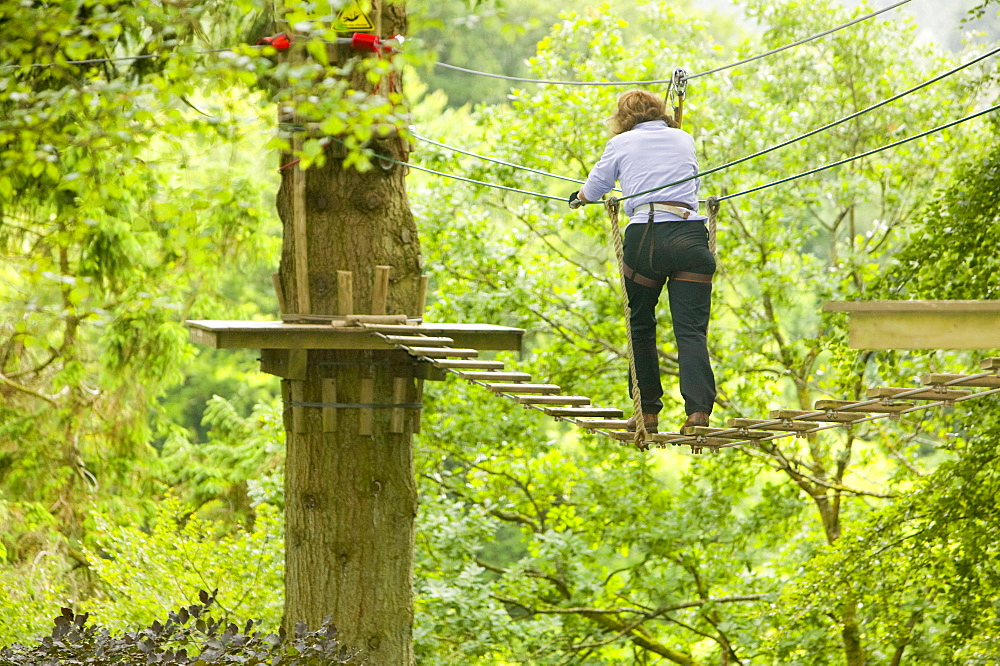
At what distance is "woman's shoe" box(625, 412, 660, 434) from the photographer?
3703 mm

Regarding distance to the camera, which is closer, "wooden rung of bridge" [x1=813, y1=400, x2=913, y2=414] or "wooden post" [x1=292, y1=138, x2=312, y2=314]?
"wooden rung of bridge" [x1=813, y1=400, x2=913, y2=414]

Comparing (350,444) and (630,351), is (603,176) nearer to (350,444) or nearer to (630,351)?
(630,351)

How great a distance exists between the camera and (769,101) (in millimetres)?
7723

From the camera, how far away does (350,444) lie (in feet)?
13.9

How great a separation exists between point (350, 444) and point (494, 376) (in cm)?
89

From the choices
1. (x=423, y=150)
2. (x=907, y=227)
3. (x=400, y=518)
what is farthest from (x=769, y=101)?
(x=400, y=518)

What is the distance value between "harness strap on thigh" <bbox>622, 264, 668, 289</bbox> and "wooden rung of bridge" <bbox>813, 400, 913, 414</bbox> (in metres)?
0.82

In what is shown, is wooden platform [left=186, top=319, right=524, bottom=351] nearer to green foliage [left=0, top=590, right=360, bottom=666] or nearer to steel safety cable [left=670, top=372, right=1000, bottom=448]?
green foliage [left=0, top=590, right=360, bottom=666]

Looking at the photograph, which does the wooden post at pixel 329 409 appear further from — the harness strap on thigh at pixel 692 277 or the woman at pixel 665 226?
the harness strap on thigh at pixel 692 277

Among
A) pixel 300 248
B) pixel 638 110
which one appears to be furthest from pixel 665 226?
pixel 300 248

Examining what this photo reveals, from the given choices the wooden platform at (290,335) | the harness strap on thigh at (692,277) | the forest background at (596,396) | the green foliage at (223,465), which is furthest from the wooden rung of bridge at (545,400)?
the green foliage at (223,465)

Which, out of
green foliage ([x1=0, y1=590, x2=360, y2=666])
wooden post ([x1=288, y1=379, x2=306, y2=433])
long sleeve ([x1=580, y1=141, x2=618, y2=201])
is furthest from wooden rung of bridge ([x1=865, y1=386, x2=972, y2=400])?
wooden post ([x1=288, y1=379, x2=306, y2=433])

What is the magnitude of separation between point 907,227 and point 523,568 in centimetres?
375

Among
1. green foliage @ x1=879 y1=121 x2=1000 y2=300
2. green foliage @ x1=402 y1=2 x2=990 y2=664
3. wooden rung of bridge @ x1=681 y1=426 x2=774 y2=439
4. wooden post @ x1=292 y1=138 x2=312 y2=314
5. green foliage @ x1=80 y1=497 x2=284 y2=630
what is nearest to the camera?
wooden rung of bridge @ x1=681 y1=426 x2=774 y2=439
